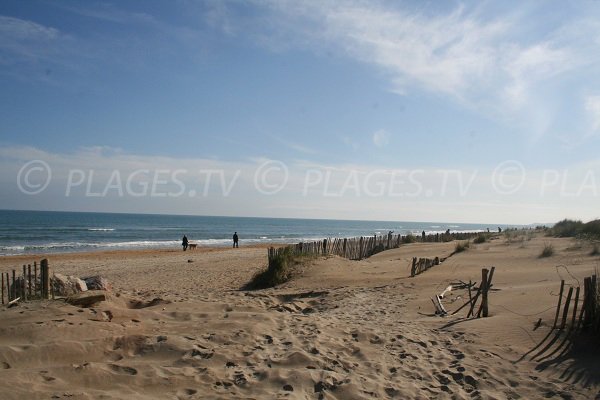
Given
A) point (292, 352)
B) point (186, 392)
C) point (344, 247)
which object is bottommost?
point (186, 392)

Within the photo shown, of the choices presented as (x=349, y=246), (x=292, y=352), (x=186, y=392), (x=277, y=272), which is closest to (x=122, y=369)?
(x=186, y=392)

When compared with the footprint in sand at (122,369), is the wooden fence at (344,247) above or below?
above

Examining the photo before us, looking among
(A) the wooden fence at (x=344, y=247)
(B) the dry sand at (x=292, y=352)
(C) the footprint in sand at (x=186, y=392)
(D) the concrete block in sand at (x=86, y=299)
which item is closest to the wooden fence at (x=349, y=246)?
(A) the wooden fence at (x=344, y=247)

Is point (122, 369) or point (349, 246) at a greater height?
point (349, 246)

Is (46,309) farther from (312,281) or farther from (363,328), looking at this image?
(312,281)

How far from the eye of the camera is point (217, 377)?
16.0 feet

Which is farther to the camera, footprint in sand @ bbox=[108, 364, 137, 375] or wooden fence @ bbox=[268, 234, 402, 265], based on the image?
wooden fence @ bbox=[268, 234, 402, 265]

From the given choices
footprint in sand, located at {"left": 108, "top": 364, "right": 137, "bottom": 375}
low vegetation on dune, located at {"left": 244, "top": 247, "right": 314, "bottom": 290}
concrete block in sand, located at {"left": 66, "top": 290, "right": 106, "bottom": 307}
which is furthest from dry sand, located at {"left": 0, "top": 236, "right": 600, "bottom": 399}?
low vegetation on dune, located at {"left": 244, "top": 247, "right": 314, "bottom": 290}

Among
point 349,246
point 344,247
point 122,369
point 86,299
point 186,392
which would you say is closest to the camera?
point 186,392

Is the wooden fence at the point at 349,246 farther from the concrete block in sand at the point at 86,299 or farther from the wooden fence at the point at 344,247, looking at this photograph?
the concrete block in sand at the point at 86,299

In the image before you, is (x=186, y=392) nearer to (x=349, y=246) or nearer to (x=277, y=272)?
(x=277, y=272)

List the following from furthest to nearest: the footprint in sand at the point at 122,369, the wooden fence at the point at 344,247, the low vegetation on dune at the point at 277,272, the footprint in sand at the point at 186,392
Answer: the wooden fence at the point at 344,247
the low vegetation on dune at the point at 277,272
the footprint in sand at the point at 122,369
the footprint in sand at the point at 186,392

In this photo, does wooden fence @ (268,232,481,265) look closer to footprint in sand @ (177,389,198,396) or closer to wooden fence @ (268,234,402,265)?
wooden fence @ (268,234,402,265)

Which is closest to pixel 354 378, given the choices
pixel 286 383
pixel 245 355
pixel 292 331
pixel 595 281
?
pixel 286 383
